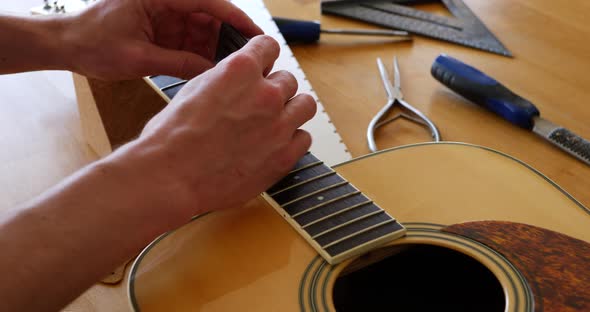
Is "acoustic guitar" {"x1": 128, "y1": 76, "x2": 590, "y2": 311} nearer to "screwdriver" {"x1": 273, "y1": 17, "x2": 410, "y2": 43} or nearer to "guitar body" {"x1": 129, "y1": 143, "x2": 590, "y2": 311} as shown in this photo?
"guitar body" {"x1": 129, "y1": 143, "x2": 590, "y2": 311}

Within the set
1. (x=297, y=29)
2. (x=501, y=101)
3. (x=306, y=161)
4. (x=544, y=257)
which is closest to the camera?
(x=544, y=257)

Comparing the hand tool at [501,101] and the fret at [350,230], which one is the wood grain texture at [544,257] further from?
the hand tool at [501,101]

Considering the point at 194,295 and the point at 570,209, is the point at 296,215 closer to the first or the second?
the point at 194,295

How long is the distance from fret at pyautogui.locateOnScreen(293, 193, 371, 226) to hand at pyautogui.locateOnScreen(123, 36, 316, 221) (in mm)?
48

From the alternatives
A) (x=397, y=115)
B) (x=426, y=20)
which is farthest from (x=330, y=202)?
(x=426, y=20)

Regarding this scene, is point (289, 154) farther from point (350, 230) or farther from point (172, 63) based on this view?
point (172, 63)

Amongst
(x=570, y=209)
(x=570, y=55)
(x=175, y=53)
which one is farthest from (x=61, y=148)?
(x=570, y=55)

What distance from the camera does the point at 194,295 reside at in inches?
21.0

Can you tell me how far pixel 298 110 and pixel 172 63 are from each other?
0.63 ft

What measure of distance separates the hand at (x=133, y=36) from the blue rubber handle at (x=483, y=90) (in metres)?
0.30

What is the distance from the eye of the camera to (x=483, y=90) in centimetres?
81

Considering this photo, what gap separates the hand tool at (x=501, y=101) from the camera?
0.75m

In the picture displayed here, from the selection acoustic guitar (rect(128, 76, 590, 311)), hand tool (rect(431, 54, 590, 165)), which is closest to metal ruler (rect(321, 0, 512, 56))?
hand tool (rect(431, 54, 590, 165))

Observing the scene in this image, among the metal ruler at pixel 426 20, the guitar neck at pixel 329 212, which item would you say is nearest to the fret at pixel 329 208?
the guitar neck at pixel 329 212
